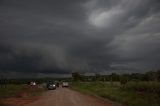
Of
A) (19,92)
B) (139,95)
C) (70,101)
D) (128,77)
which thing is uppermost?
(128,77)

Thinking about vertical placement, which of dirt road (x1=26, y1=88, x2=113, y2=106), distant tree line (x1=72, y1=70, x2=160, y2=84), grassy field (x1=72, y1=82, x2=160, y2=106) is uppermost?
distant tree line (x1=72, y1=70, x2=160, y2=84)

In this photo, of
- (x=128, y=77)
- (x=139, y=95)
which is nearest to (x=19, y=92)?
(x=139, y=95)

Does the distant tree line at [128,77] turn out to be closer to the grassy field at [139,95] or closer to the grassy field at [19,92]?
the grassy field at [139,95]

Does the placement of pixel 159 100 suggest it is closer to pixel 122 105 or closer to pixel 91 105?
pixel 122 105

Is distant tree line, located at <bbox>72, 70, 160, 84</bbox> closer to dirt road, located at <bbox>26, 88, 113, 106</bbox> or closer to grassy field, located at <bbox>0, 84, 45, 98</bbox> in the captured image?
dirt road, located at <bbox>26, 88, 113, 106</bbox>

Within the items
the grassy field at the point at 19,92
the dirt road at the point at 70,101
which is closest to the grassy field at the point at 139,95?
the dirt road at the point at 70,101

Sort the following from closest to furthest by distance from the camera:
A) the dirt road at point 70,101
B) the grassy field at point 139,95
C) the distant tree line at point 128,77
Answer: the grassy field at point 139,95 → the dirt road at point 70,101 → the distant tree line at point 128,77

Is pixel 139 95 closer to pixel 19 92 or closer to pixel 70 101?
pixel 70 101

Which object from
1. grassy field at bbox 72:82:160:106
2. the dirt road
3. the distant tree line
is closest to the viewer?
grassy field at bbox 72:82:160:106

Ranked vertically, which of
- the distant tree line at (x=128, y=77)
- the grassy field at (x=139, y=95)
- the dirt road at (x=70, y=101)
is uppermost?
the distant tree line at (x=128, y=77)

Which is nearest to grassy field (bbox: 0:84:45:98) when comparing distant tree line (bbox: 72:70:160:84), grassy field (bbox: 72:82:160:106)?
grassy field (bbox: 72:82:160:106)

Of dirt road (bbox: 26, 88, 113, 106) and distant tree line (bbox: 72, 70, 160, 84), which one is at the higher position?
distant tree line (bbox: 72, 70, 160, 84)

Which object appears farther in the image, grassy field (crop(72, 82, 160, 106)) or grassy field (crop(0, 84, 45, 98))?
grassy field (crop(0, 84, 45, 98))

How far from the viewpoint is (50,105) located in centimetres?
2648
